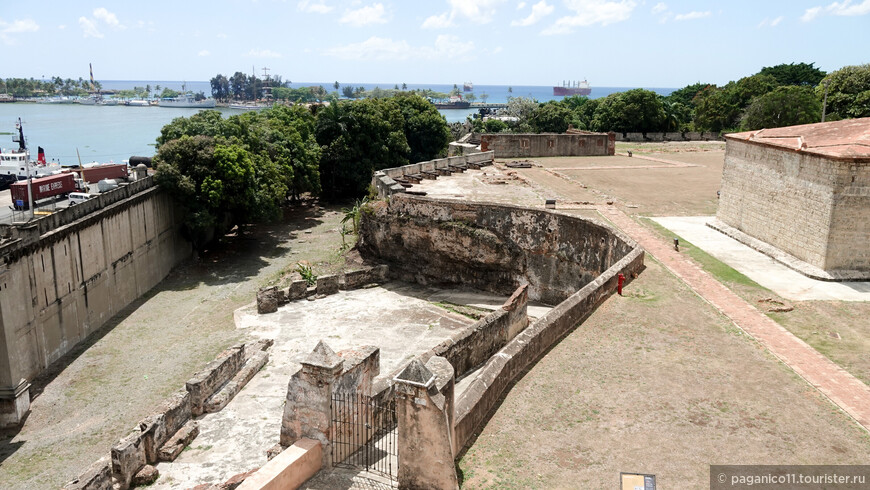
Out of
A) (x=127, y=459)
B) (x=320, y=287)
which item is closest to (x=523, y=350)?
(x=127, y=459)

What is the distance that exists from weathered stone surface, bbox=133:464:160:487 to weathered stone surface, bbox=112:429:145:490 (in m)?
0.10

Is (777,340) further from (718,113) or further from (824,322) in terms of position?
(718,113)

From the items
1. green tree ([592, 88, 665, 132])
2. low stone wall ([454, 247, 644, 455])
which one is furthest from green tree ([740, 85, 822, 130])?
low stone wall ([454, 247, 644, 455])

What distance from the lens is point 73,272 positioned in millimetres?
21719

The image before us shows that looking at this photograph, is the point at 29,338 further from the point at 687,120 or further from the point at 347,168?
the point at 687,120

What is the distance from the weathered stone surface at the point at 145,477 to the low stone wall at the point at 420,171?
16.0 metres

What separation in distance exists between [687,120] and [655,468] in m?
63.1

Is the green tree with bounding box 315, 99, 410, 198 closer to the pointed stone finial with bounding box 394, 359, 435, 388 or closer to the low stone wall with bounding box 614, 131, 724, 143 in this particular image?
the low stone wall with bounding box 614, 131, 724, 143

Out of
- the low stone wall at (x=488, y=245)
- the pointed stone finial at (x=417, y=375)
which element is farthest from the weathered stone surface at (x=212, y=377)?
the low stone wall at (x=488, y=245)

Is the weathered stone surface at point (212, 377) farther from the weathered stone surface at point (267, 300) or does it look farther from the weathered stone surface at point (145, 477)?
the weathered stone surface at point (267, 300)

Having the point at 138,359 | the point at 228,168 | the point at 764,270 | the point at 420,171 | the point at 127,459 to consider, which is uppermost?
the point at 228,168

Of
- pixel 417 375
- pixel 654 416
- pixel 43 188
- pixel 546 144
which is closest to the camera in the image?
pixel 417 375

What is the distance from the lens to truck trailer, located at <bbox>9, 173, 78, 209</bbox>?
2798cm

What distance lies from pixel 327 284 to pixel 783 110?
3517 cm
